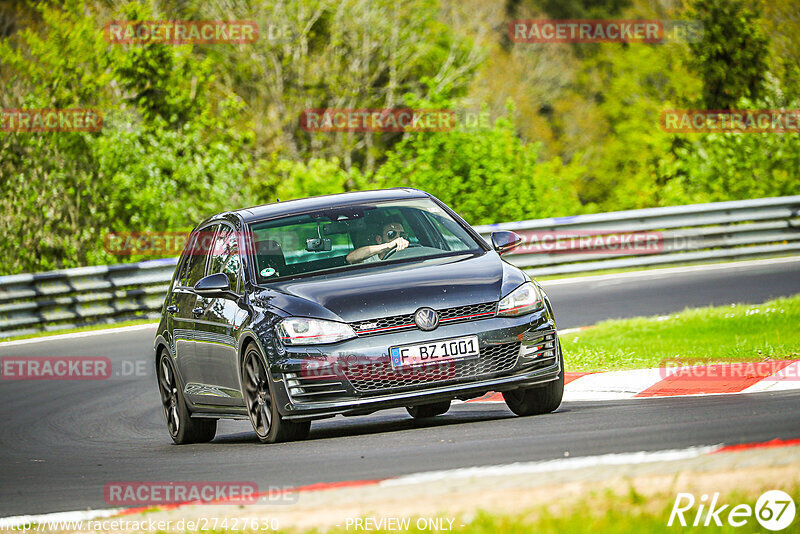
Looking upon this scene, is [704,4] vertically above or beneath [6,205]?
above

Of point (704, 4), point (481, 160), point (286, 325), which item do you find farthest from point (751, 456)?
point (704, 4)

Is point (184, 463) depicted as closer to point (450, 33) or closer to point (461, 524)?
point (461, 524)

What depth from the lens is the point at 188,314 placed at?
391 inches

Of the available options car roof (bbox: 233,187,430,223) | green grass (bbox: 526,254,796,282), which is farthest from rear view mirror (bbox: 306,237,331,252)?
green grass (bbox: 526,254,796,282)

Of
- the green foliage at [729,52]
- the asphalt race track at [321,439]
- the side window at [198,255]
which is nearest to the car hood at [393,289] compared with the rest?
the asphalt race track at [321,439]

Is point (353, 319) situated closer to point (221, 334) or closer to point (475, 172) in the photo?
point (221, 334)

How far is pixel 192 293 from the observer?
394 inches

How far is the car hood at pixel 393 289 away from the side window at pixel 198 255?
5.18 feet

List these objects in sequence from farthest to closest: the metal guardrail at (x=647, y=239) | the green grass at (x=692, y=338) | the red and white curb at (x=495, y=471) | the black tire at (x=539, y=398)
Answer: the metal guardrail at (x=647, y=239) → the green grass at (x=692, y=338) → the black tire at (x=539, y=398) → the red and white curb at (x=495, y=471)

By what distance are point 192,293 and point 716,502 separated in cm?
584

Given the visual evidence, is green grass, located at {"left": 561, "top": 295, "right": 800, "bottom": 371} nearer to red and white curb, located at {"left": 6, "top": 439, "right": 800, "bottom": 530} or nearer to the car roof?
the car roof

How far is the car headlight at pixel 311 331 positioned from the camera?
805 centimetres

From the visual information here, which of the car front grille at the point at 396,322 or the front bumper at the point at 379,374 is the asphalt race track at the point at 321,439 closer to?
the front bumper at the point at 379,374

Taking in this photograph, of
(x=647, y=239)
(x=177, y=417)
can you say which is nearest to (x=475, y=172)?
(x=647, y=239)
